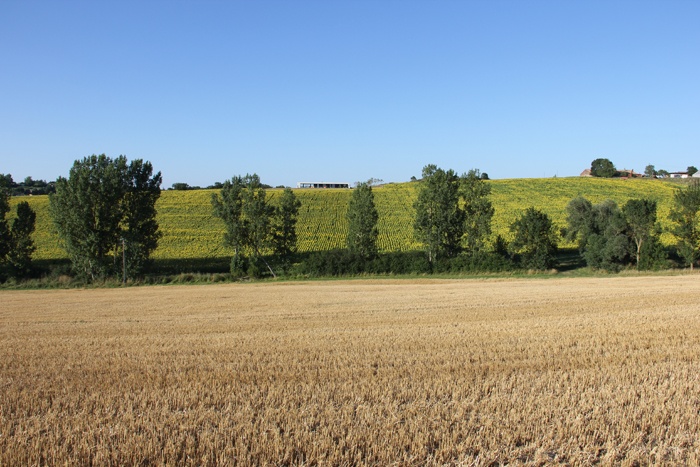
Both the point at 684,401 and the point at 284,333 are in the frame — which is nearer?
the point at 684,401

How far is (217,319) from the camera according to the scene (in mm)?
19094

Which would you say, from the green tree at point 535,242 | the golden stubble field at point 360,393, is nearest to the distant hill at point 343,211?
the green tree at point 535,242

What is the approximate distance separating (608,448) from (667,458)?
0.57 metres

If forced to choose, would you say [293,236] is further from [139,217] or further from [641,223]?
[641,223]

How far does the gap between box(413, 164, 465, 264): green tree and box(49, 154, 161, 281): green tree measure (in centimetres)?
2533

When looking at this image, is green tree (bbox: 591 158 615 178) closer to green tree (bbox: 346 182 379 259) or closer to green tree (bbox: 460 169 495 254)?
green tree (bbox: 460 169 495 254)

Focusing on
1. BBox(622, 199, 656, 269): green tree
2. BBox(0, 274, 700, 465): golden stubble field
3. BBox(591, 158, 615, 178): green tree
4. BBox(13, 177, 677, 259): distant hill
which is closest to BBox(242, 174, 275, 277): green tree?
BBox(13, 177, 677, 259): distant hill

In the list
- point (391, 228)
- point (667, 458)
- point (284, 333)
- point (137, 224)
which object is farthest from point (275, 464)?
point (391, 228)

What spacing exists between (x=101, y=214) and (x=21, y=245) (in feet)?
29.8

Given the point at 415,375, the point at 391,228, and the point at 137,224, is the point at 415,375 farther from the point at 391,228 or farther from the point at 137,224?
the point at 391,228

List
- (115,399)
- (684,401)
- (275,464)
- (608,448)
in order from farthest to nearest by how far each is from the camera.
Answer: (115,399) → (684,401) → (608,448) → (275,464)

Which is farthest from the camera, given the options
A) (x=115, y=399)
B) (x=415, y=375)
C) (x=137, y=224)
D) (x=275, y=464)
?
(x=137, y=224)

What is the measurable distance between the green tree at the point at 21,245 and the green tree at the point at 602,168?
12448 centimetres

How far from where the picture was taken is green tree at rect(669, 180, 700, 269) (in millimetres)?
46438
